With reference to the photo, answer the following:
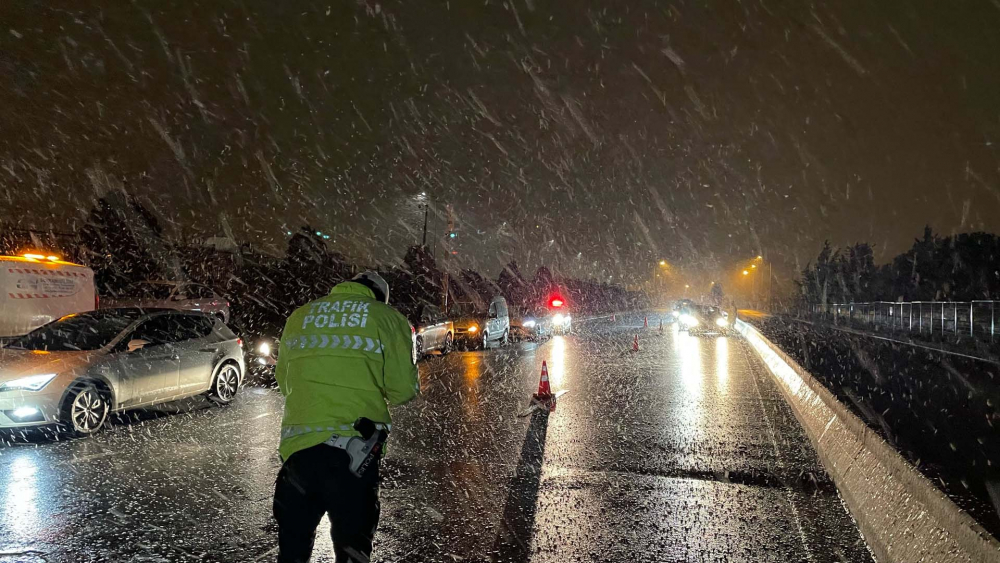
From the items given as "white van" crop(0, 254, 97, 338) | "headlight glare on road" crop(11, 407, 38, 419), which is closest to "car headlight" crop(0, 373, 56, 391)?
"headlight glare on road" crop(11, 407, 38, 419)

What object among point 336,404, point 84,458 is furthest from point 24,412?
point 336,404

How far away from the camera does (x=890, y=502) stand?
189 inches

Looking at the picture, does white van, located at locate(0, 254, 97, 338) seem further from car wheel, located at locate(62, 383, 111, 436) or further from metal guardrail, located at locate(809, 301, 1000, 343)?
metal guardrail, located at locate(809, 301, 1000, 343)

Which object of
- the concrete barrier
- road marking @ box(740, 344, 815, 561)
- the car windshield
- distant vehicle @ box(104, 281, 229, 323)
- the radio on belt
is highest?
distant vehicle @ box(104, 281, 229, 323)

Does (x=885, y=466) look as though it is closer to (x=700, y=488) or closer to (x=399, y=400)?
(x=700, y=488)

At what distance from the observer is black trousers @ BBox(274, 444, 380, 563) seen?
3.08m

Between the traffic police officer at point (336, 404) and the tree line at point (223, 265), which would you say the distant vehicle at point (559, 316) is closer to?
the tree line at point (223, 265)

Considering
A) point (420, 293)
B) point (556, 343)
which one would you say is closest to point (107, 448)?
point (556, 343)

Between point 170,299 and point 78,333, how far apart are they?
41.6 feet

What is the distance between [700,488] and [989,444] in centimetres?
509

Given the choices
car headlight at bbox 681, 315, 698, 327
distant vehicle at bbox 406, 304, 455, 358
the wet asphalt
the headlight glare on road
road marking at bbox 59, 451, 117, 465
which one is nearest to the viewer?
the wet asphalt

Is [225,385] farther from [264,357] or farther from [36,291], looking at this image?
[36,291]

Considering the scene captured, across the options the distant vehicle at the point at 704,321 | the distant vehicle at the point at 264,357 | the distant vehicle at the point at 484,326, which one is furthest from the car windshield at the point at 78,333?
the distant vehicle at the point at 704,321

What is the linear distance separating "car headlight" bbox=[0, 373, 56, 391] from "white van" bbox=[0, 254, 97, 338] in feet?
21.1
